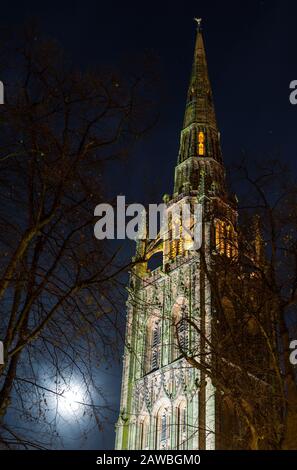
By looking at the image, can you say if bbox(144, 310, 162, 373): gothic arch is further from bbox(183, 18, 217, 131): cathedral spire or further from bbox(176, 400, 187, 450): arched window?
bbox(183, 18, 217, 131): cathedral spire

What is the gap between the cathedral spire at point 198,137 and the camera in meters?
52.5

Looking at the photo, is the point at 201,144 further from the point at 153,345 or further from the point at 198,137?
the point at 153,345

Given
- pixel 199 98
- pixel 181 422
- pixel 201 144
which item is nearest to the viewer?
pixel 181 422

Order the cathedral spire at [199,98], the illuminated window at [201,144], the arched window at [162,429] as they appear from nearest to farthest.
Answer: the arched window at [162,429], the illuminated window at [201,144], the cathedral spire at [199,98]

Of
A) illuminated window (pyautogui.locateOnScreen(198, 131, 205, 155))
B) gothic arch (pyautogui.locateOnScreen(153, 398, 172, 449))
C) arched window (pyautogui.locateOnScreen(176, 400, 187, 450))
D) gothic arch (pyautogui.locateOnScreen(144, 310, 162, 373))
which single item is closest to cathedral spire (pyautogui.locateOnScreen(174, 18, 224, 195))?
illuminated window (pyautogui.locateOnScreen(198, 131, 205, 155))

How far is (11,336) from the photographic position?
1006 cm

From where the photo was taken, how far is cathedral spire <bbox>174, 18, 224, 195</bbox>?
52.5 meters

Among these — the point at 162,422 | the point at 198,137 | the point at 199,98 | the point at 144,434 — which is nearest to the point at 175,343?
the point at 162,422

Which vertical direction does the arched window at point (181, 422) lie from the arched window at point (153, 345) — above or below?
below

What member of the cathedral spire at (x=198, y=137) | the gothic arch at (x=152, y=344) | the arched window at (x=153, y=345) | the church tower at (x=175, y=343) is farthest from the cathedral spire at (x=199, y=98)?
the arched window at (x=153, y=345)

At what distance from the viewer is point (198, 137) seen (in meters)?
55.8

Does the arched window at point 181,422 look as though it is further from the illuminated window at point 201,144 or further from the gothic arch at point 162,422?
the illuminated window at point 201,144

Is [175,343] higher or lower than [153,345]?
lower

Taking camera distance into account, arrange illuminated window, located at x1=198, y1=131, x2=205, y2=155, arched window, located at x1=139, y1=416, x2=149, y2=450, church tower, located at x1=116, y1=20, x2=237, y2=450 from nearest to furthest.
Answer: church tower, located at x1=116, y1=20, x2=237, y2=450 < arched window, located at x1=139, y1=416, x2=149, y2=450 < illuminated window, located at x1=198, y1=131, x2=205, y2=155
